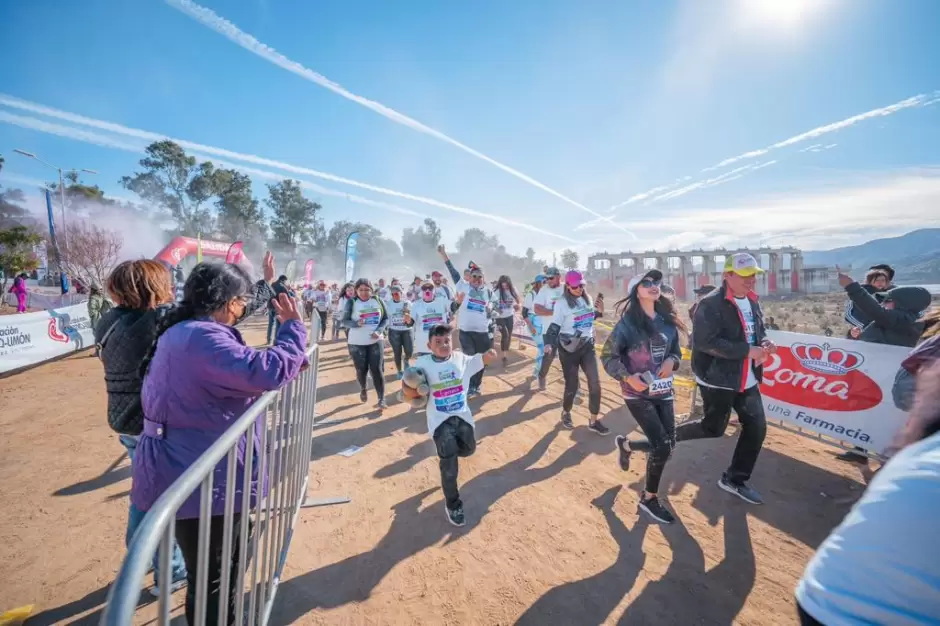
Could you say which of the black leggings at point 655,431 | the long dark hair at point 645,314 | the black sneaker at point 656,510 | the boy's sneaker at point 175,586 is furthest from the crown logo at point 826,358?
the boy's sneaker at point 175,586

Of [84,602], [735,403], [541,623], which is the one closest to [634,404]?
[735,403]

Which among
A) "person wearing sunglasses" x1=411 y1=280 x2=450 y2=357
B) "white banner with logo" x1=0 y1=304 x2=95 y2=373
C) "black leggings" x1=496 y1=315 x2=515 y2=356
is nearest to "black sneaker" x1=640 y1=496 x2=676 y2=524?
"person wearing sunglasses" x1=411 y1=280 x2=450 y2=357

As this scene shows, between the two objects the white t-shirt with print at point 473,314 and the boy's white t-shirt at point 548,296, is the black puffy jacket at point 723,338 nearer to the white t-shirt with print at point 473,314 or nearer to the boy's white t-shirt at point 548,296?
the boy's white t-shirt at point 548,296

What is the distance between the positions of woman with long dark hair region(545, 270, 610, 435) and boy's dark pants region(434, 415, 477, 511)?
7.39ft

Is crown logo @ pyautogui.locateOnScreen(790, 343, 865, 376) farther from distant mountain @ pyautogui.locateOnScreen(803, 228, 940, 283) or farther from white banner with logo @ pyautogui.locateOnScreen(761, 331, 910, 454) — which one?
distant mountain @ pyautogui.locateOnScreen(803, 228, 940, 283)

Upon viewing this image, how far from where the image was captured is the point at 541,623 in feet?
8.04

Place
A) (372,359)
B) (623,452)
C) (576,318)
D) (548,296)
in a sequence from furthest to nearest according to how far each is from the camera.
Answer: (548,296)
(372,359)
(576,318)
(623,452)

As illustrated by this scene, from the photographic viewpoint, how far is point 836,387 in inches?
179

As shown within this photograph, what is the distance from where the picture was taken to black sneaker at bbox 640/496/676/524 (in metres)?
3.38

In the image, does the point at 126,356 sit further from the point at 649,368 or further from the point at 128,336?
the point at 649,368

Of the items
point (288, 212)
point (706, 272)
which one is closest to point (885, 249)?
point (706, 272)

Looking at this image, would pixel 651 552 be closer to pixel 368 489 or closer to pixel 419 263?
pixel 368 489

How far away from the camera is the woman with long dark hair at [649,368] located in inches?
133

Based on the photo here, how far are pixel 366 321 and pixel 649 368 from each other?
414 cm
